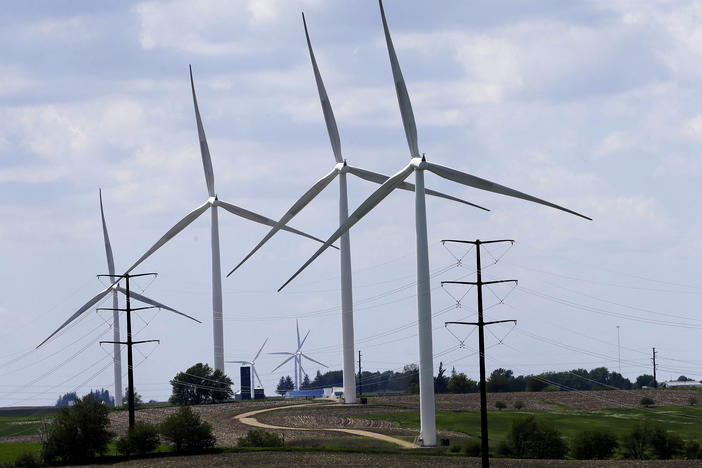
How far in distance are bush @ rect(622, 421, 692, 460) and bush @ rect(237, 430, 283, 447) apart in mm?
27753

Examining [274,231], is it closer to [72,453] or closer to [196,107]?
[72,453]

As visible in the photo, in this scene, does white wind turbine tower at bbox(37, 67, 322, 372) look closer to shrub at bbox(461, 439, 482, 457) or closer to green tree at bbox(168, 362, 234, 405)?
green tree at bbox(168, 362, 234, 405)

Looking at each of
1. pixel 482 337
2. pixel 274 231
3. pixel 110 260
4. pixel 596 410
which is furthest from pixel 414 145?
pixel 110 260

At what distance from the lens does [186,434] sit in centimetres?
8881

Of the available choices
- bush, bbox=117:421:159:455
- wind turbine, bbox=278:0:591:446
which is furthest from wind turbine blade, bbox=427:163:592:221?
bush, bbox=117:421:159:455

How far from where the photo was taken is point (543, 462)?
3093 inches

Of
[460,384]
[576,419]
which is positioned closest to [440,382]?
[460,384]

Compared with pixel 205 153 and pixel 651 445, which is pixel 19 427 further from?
pixel 651 445

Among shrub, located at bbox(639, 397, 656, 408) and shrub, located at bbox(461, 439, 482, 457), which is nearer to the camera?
shrub, located at bbox(461, 439, 482, 457)

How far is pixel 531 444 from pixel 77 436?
35107mm

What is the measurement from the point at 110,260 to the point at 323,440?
82197mm

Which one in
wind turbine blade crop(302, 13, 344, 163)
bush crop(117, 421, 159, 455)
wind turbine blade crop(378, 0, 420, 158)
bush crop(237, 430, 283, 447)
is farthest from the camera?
wind turbine blade crop(302, 13, 344, 163)

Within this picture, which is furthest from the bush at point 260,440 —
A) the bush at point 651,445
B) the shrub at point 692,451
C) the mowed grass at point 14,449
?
the shrub at point 692,451

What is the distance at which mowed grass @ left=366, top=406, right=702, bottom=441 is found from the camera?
104 m
